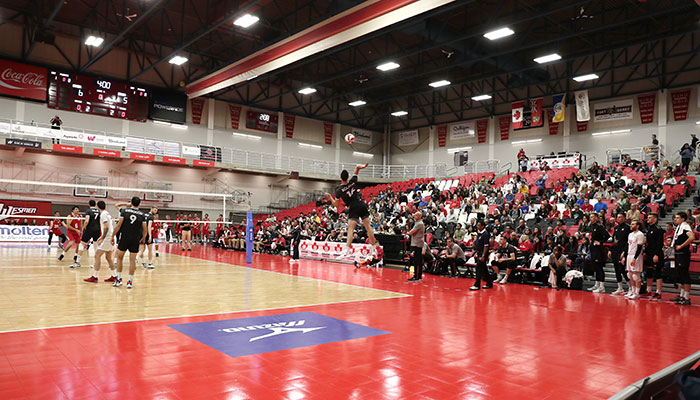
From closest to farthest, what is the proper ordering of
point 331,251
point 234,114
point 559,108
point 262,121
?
1. point 331,251
2. point 559,108
3. point 234,114
4. point 262,121

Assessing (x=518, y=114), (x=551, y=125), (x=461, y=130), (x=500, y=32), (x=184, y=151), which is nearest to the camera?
(x=500, y=32)

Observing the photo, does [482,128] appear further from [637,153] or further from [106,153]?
[106,153]

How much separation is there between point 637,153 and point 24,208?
3428 cm

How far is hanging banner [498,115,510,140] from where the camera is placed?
104 ft

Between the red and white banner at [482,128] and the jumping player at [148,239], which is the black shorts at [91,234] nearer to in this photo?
the jumping player at [148,239]

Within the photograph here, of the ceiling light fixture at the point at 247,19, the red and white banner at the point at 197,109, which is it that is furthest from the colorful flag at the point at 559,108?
the red and white banner at the point at 197,109

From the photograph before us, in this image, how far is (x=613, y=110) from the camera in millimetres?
27125

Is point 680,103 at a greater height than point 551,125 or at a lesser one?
greater

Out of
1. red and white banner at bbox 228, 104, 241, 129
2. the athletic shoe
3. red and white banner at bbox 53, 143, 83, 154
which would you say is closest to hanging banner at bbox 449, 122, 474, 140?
red and white banner at bbox 228, 104, 241, 129

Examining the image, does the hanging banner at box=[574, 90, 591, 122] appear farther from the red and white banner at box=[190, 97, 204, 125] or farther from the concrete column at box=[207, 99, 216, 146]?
the red and white banner at box=[190, 97, 204, 125]

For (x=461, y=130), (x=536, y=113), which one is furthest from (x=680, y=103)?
(x=461, y=130)

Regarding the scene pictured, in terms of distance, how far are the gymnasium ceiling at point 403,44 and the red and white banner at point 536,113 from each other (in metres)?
1.13

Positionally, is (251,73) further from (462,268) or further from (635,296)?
(635,296)

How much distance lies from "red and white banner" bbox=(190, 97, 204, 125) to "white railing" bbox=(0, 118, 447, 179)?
2065 millimetres
